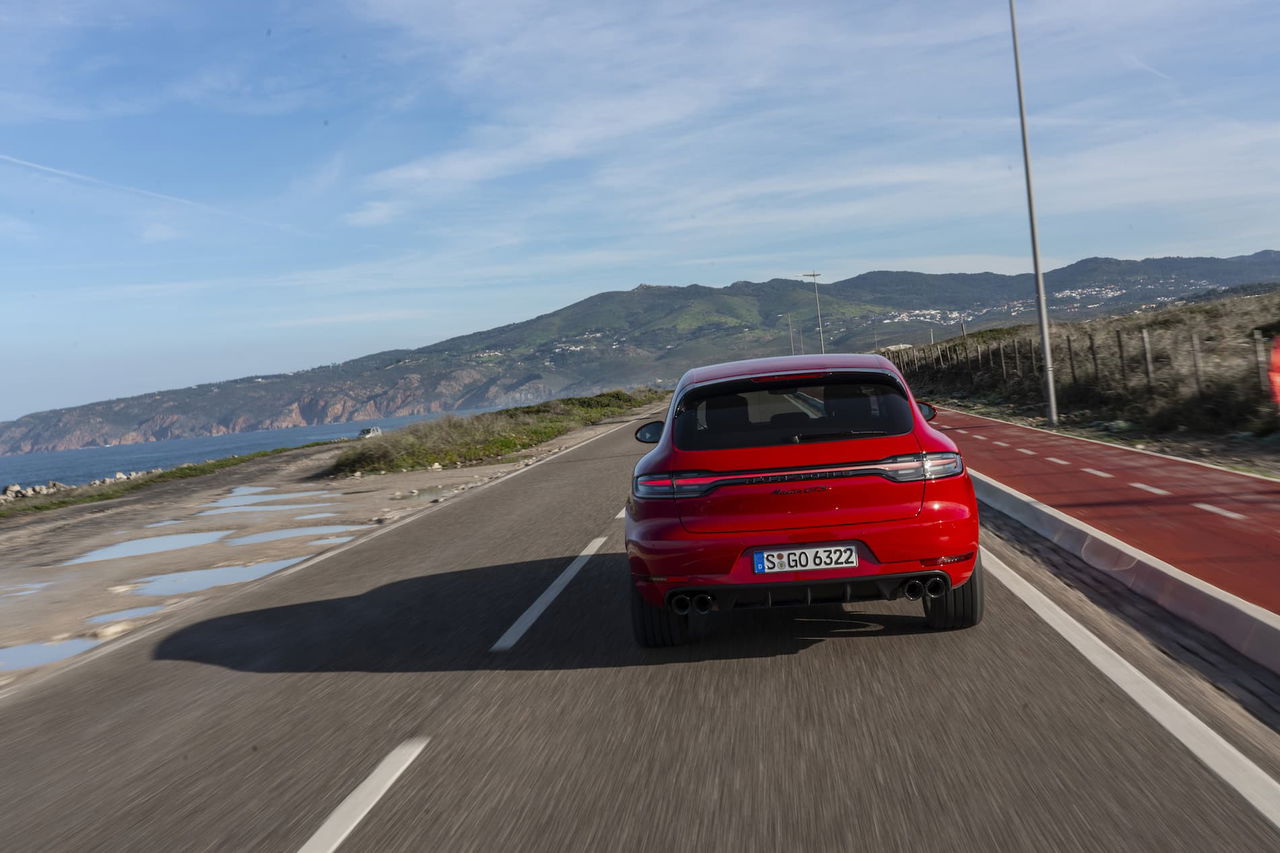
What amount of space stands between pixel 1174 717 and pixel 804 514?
1.82 m

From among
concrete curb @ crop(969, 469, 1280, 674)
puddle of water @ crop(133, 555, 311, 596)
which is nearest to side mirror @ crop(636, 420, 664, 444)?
concrete curb @ crop(969, 469, 1280, 674)

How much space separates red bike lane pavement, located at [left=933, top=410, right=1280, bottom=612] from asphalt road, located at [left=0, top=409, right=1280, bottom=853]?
5.04 ft

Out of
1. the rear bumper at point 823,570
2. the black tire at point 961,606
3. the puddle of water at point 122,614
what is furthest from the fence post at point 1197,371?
the puddle of water at point 122,614

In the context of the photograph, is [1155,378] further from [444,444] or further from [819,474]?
[444,444]

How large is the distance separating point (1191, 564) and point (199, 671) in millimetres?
6384

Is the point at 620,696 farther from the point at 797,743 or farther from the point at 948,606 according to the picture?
the point at 948,606

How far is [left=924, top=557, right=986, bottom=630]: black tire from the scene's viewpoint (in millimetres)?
5672

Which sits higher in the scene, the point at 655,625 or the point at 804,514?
the point at 804,514

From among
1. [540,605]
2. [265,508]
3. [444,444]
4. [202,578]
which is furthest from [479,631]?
[444,444]

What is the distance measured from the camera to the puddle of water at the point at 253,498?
1922cm

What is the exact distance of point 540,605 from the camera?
A: 7188mm

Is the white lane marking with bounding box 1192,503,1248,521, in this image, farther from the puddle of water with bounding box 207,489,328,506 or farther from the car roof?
the puddle of water with bounding box 207,489,328,506

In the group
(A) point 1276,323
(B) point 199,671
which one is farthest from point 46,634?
(A) point 1276,323

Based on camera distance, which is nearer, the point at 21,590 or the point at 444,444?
the point at 21,590
